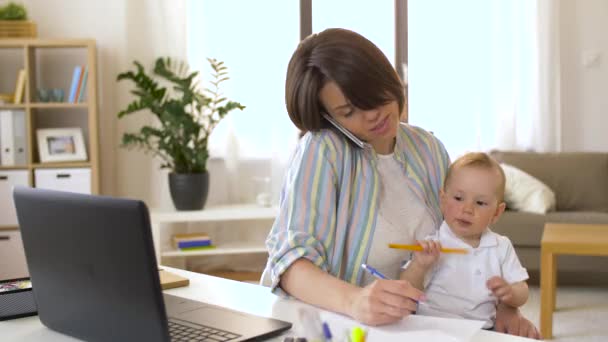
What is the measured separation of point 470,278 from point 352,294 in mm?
383

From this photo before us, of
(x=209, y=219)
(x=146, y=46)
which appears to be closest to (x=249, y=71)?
(x=146, y=46)

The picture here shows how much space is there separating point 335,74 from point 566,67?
4316 millimetres

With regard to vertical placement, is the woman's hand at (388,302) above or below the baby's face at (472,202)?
below

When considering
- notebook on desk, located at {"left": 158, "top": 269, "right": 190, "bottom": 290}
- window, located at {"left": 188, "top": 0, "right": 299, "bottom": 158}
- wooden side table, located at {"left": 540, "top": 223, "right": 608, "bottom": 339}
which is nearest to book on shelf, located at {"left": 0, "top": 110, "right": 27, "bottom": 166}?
window, located at {"left": 188, "top": 0, "right": 299, "bottom": 158}

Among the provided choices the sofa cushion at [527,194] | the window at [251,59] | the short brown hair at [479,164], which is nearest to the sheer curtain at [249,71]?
the window at [251,59]

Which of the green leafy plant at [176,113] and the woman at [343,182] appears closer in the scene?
the woman at [343,182]

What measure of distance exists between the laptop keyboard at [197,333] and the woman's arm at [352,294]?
22cm

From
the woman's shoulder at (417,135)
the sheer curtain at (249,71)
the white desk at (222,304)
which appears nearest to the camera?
the white desk at (222,304)

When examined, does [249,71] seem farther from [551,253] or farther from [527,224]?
[551,253]

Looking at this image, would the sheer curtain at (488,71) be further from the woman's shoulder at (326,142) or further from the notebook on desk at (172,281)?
the notebook on desk at (172,281)

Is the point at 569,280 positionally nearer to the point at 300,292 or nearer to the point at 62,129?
the point at 62,129

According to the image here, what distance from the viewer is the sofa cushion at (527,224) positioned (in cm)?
464

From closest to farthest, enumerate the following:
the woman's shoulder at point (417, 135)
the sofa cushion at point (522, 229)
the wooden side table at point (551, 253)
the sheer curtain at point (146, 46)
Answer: the woman's shoulder at point (417, 135)
the wooden side table at point (551, 253)
the sofa cushion at point (522, 229)
the sheer curtain at point (146, 46)

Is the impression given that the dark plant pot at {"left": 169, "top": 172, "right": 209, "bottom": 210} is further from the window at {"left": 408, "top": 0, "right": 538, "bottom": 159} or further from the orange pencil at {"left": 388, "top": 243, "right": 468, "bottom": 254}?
the orange pencil at {"left": 388, "top": 243, "right": 468, "bottom": 254}
